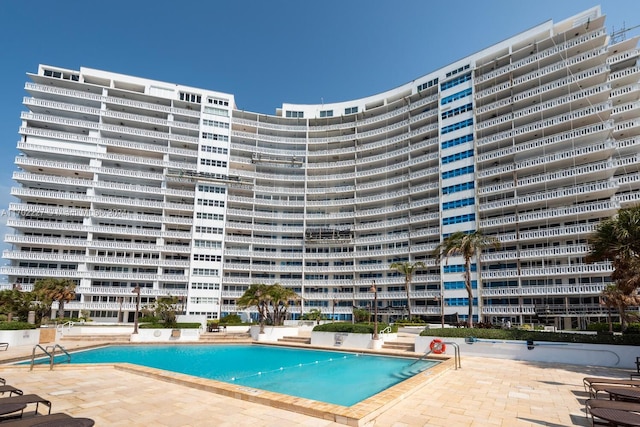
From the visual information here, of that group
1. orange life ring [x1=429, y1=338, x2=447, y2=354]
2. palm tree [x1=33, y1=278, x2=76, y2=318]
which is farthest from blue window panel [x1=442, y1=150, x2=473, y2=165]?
palm tree [x1=33, y1=278, x2=76, y2=318]

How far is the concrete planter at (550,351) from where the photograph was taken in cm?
2094

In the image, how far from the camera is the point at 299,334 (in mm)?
40375

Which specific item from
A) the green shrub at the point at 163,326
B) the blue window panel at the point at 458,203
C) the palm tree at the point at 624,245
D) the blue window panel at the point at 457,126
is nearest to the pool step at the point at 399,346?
the palm tree at the point at 624,245

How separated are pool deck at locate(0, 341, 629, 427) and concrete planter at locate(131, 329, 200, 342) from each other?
18.0m

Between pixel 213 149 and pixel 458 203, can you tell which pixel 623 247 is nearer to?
pixel 458 203

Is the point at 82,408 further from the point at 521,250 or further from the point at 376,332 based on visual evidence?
the point at 521,250

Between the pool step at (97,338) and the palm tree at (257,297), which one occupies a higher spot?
the palm tree at (257,297)

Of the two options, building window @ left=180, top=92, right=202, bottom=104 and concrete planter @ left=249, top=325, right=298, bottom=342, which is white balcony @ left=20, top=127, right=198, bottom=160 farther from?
concrete planter @ left=249, top=325, right=298, bottom=342

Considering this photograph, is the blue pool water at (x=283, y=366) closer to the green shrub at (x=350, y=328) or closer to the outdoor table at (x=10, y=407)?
the green shrub at (x=350, y=328)

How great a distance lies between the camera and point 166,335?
35.8 m

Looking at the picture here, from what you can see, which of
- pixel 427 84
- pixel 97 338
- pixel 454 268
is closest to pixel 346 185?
pixel 427 84

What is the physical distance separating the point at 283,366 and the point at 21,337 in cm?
2245

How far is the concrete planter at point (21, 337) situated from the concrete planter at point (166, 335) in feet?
23.9

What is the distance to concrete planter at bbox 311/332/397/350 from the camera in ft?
98.1
